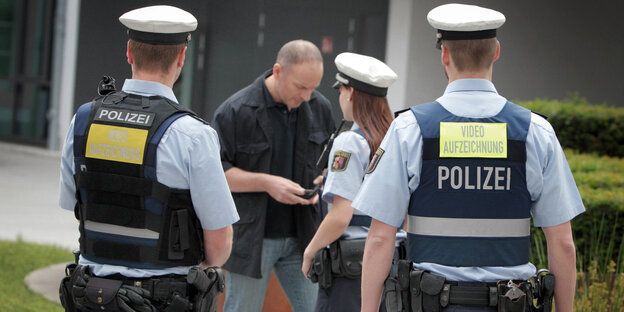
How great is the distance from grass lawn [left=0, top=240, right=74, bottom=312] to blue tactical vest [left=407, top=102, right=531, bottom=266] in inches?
156

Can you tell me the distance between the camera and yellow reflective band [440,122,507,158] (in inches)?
105

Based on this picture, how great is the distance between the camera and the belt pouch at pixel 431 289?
2621 mm

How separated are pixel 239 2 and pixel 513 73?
4.90 metres

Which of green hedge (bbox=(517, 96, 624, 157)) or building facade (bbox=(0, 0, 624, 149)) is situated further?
building facade (bbox=(0, 0, 624, 149))

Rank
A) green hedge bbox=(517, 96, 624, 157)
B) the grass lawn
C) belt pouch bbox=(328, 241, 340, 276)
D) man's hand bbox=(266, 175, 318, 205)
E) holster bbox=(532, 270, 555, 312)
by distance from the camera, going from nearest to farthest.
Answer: holster bbox=(532, 270, 555, 312) → belt pouch bbox=(328, 241, 340, 276) → man's hand bbox=(266, 175, 318, 205) → the grass lawn → green hedge bbox=(517, 96, 624, 157)

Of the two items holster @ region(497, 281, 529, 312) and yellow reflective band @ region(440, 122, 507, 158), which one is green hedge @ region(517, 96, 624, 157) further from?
holster @ region(497, 281, 529, 312)

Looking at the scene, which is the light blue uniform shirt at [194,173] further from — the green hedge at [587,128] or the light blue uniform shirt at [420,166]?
the green hedge at [587,128]

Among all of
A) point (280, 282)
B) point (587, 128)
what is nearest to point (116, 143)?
point (280, 282)

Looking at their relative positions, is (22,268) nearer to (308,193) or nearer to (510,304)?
(308,193)

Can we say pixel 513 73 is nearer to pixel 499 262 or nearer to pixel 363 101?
pixel 363 101

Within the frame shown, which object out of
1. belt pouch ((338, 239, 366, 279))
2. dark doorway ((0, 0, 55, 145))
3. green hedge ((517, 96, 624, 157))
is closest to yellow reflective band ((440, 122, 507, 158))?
belt pouch ((338, 239, 366, 279))

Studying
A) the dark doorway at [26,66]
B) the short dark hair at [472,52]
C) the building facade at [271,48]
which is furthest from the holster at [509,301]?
the dark doorway at [26,66]

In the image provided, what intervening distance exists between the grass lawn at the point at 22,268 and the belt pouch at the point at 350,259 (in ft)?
9.66

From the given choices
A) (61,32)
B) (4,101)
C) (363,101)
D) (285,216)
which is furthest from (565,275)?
(4,101)
